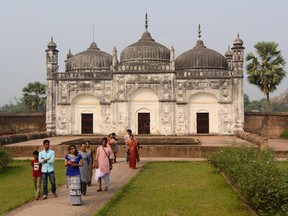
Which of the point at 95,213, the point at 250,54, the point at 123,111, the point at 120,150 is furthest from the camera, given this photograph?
the point at 250,54

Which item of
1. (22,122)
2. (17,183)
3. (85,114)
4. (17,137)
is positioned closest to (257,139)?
(17,183)

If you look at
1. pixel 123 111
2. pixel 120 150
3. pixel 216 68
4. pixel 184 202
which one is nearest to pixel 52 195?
pixel 184 202

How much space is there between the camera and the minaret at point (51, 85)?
91.5 feet

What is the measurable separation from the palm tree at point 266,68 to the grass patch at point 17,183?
59.8 feet

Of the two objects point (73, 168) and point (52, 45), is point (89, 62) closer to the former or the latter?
point (52, 45)

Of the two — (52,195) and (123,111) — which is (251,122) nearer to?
(123,111)

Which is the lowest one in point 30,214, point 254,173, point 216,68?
point 30,214

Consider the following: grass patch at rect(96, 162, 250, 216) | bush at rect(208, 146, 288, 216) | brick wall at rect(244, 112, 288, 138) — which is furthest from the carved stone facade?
bush at rect(208, 146, 288, 216)

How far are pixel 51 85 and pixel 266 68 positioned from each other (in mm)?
14567

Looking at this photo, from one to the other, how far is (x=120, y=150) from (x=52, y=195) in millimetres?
7253

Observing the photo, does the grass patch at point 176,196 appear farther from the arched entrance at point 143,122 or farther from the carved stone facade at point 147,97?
the arched entrance at point 143,122

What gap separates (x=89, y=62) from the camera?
30469 mm

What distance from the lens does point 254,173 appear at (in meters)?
7.05

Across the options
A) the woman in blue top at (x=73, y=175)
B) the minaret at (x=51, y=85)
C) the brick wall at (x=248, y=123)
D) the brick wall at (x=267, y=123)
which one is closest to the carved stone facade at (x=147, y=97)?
the minaret at (x=51, y=85)
